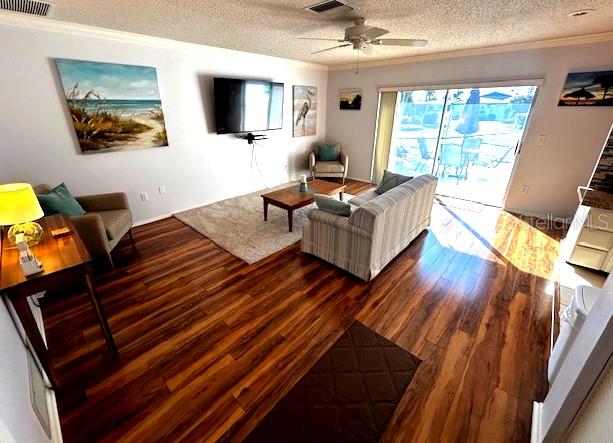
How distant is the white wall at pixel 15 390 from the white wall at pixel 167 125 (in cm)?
236

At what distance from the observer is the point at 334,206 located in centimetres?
271

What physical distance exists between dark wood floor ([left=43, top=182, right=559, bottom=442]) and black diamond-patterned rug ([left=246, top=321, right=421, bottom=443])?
0.07 metres

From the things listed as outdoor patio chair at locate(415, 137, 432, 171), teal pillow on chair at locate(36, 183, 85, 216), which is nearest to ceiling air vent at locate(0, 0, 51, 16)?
→ teal pillow on chair at locate(36, 183, 85, 216)

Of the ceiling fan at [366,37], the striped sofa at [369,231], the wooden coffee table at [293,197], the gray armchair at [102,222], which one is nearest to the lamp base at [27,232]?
the gray armchair at [102,222]

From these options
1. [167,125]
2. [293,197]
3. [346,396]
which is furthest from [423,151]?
[346,396]

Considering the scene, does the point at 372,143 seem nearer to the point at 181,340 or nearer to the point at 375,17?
the point at 375,17

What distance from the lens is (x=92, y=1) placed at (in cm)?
220

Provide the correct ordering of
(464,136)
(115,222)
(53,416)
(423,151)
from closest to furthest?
(53,416) < (115,222) < (464,136) < (423,151)

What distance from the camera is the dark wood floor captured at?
1490 mm

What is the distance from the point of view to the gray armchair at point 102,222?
8.04 feet

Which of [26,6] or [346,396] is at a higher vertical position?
[26,6]

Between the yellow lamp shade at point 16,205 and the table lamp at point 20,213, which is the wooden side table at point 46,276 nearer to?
the table lamp at point 20,213

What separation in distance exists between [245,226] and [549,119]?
176 inches

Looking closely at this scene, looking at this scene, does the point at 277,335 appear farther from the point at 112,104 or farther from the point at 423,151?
the point at 423,151
